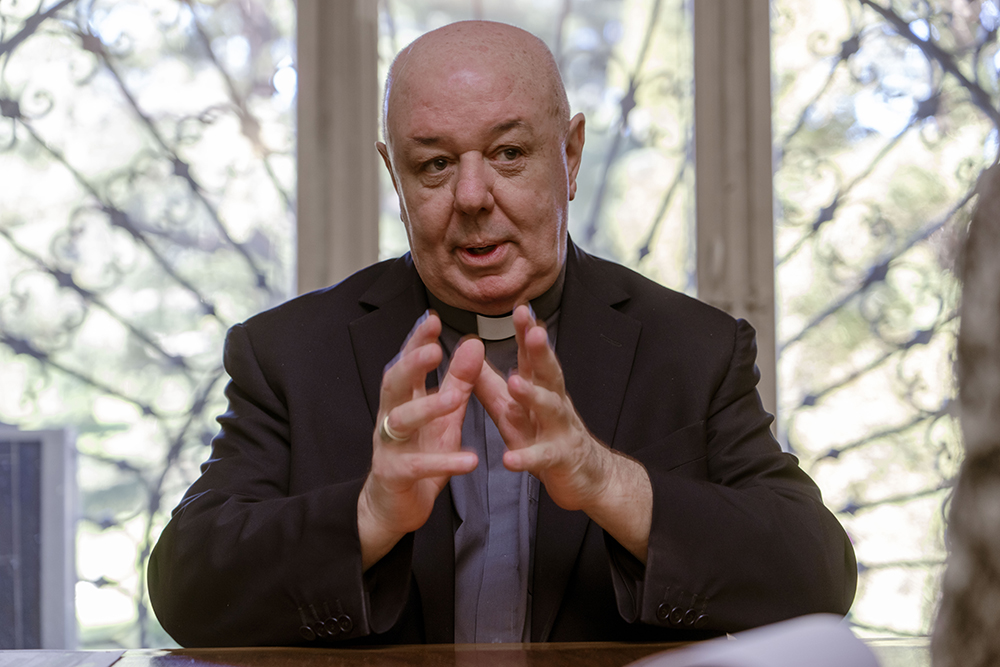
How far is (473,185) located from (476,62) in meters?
0.22

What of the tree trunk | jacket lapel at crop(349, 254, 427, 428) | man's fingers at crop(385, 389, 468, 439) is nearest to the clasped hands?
man's fingers at crop(385, 389, 468, 439)

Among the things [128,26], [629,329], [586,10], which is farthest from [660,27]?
[128,26]

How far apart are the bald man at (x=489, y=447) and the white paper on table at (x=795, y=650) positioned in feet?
2.20

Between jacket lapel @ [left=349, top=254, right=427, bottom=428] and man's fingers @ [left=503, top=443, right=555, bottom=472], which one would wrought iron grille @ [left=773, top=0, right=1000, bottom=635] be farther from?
man's fingers @ [left=503, top=443, right=555, bottom=472]

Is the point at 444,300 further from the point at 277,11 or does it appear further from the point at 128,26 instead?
the point at 128,26

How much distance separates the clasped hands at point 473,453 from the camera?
108 centimetres

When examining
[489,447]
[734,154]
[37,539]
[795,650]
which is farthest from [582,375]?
[37,539]

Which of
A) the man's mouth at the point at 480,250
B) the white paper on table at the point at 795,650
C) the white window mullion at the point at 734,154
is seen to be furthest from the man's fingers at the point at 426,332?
the white window mullion at the point at 734,154

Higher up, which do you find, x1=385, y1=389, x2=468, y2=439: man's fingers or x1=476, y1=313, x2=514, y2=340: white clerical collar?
x1=476, y1=313, x2=514, y2=340: white clerical collar

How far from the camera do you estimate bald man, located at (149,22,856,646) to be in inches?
47.1

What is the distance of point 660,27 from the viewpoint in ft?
9.00

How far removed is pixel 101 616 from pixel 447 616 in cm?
167

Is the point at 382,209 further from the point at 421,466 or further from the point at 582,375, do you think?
the point at 421,466

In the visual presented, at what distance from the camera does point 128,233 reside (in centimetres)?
261
